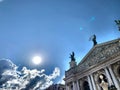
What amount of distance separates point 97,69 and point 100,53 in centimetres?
244

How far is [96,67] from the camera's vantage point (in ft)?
66.8

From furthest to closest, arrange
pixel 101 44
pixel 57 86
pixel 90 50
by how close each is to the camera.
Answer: pixel 57 86 → pixel 90 50 → pixel 101 44

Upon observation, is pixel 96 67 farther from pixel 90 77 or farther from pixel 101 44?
pixel 101 44

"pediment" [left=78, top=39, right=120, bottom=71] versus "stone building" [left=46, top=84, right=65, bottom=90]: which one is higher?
"pediment" [left=78, top=39, right=120, bottom=71]

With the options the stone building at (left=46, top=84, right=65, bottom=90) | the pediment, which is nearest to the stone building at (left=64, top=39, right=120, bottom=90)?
the pediment

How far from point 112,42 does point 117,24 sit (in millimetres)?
2657

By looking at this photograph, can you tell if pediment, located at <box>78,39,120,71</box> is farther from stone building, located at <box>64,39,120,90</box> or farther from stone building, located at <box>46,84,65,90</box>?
stone building, located at <box>46,84,65,90</box>

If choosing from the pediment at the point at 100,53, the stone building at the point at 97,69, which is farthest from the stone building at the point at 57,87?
the pediment at the point at 100,53

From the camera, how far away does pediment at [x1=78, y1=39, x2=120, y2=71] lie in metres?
19.1

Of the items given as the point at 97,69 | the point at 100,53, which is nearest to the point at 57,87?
the point at 97,69

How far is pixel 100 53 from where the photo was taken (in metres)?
20.8

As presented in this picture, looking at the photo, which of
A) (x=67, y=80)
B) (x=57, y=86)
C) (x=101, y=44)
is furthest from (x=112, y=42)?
(x=57, y=86)

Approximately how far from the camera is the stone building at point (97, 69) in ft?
59.8

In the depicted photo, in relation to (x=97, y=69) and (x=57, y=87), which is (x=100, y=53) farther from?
(x=57, y=87)
